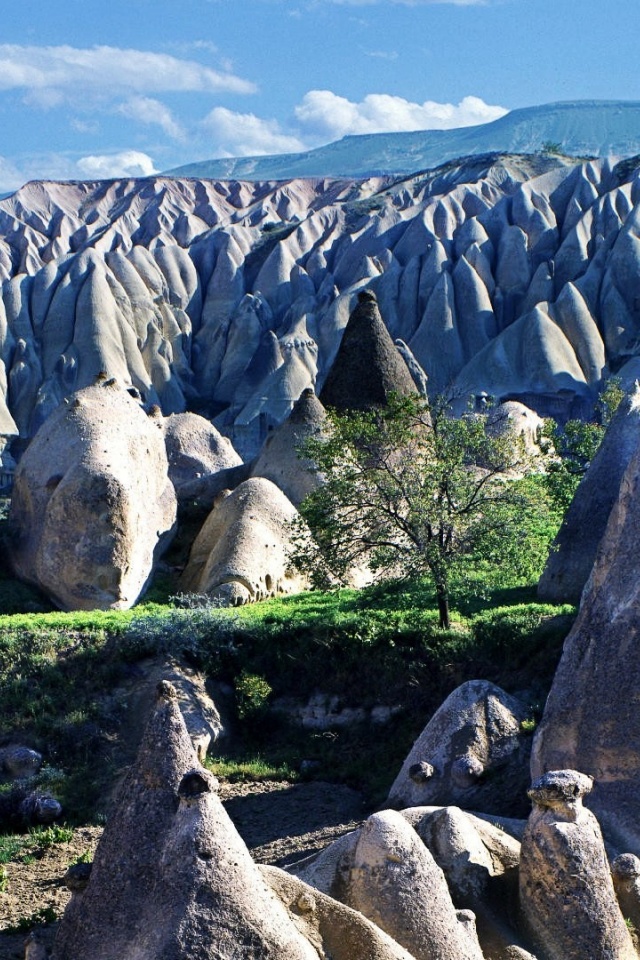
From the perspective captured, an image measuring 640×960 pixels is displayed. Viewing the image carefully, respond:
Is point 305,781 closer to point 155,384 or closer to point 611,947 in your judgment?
point 611,947

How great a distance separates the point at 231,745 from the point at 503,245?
151 feet

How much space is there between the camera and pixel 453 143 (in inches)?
7190

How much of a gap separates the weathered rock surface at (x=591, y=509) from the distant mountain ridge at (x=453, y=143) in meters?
155

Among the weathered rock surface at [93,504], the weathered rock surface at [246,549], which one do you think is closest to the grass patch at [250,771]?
the weathered rock surface at [246,549]

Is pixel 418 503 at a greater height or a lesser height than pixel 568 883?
greater

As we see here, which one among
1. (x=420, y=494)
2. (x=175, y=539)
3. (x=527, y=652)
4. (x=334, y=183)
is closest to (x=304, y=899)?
(x=527, y=652)

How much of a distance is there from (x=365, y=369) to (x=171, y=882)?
1769 centimetres

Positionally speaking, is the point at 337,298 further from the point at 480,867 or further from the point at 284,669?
the point at 480,867

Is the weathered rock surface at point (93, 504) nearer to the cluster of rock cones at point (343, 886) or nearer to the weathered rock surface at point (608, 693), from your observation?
the weathered rock surface at point (608, 693)

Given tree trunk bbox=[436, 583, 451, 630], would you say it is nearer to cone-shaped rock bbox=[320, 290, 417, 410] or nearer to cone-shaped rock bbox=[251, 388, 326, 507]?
cone-shaped rock bbox=[251, 388, 326, 507]

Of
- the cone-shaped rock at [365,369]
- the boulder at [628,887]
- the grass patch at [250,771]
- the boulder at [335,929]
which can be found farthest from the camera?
the cone-shaped rock at [365,369]

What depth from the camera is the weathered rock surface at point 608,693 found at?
8.35 meters

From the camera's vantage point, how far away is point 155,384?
2202 inches

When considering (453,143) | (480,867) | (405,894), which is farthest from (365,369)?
(453,143)
